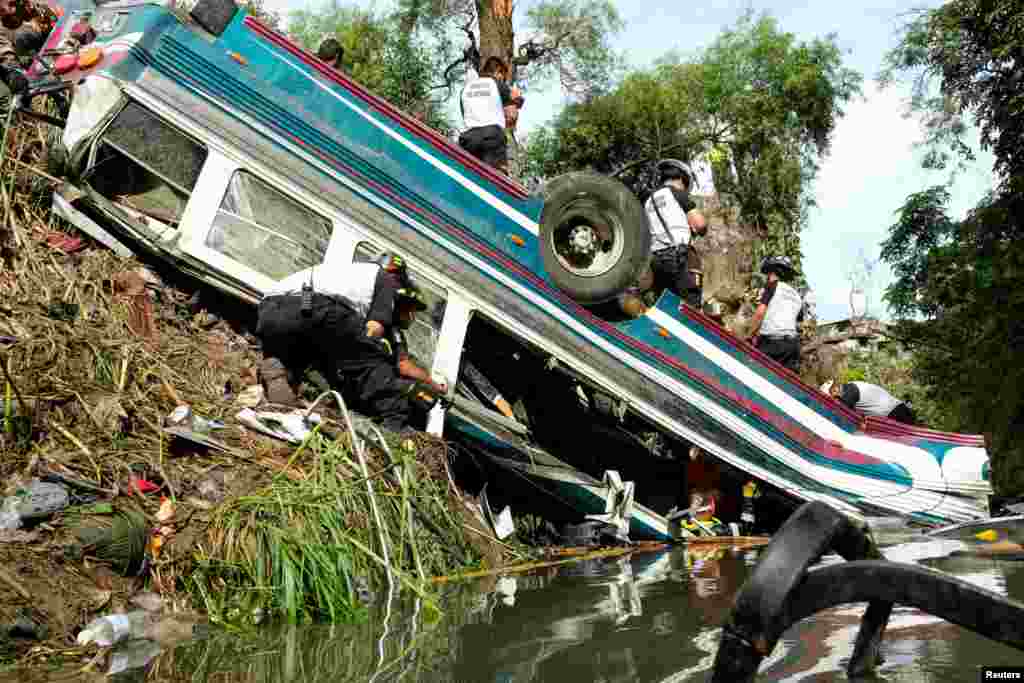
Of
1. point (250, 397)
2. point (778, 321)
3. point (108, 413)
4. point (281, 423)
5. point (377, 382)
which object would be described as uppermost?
point (778, 321)

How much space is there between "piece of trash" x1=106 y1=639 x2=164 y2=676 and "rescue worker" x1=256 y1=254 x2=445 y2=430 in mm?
2109

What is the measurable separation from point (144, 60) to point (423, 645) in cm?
400

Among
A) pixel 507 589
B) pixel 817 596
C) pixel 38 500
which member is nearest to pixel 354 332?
pixel 507 589

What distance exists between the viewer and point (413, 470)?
5.18m

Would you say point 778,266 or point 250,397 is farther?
point 778,266

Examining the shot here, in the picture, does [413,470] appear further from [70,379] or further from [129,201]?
[129,201]

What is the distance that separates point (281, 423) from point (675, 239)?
3246 millimetres

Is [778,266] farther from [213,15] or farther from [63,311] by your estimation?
[63,311]

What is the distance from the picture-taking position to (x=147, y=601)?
13.6 feet

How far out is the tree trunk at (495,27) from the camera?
1040 cm

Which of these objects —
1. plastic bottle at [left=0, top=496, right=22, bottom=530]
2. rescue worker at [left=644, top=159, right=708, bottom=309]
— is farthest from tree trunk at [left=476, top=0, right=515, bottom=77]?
plastic bottle at [left=0, top=496, right=22, bottom=530]

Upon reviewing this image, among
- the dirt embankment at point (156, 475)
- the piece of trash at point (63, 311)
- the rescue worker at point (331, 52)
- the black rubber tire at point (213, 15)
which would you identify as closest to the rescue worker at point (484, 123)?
the rescue worker at point (331, 52)

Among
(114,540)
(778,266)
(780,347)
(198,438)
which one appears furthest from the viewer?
(778,266)

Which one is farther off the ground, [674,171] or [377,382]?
[674,171]
